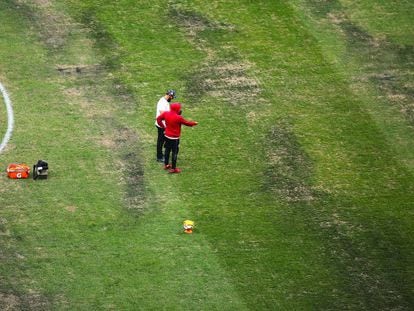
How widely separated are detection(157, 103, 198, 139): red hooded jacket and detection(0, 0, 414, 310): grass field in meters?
0.98

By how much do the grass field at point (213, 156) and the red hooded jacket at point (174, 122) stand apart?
3.20 ft

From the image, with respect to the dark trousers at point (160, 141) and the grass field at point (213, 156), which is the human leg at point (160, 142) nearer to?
the dark trousers at point (160, 141)

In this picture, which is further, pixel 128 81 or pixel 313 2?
pixel 313 2

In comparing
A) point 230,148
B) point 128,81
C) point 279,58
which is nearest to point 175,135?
point 230,148

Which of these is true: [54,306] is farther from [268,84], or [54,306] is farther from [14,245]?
[268,84]

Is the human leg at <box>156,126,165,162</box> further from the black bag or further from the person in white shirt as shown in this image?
the black bag

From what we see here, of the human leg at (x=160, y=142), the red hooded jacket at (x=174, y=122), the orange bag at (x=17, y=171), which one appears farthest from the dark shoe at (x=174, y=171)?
the orange bag at (x=17, y=171)

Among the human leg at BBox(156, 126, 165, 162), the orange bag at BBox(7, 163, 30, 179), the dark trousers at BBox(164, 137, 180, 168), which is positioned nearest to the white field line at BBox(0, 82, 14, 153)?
the orange bag at BBox(7, 163, 30, 179)

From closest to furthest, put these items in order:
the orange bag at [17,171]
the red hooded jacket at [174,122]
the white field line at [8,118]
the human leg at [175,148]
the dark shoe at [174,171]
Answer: the orange bag at [17,171]
the red hooded jacket at [174,122]
the human leg at [175,148]
the dark shoe at [174,171]
the white field line at [8,118]

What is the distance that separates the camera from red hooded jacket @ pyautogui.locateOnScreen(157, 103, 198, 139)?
23.8 m

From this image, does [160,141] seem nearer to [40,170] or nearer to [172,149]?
[172,149]

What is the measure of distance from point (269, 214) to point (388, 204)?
8.85ft

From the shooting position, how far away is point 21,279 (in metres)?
20.4

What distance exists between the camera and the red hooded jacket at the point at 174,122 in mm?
23844
